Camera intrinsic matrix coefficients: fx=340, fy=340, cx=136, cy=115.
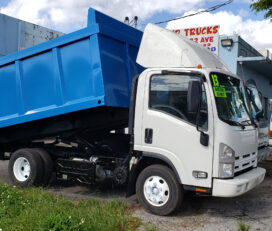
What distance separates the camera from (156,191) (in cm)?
502

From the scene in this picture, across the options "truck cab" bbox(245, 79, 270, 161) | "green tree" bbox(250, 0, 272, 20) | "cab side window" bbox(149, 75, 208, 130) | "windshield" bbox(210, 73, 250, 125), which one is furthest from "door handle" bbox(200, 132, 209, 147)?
"green tree" bbox(250, 0, 272, 20)

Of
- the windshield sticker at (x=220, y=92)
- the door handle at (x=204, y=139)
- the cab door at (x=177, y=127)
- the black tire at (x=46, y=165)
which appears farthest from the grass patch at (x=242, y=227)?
the black tire at (x=46, y=165)

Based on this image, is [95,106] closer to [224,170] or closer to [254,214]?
[224,170]

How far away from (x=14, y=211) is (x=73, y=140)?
2109 millimetres

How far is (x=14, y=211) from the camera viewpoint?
4719 millimetres

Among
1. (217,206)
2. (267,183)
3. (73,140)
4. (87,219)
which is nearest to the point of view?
(87,219)

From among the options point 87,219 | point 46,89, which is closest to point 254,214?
point 87,219

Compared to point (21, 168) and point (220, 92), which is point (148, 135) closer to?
point (220, 92)

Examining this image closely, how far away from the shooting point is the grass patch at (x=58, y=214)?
4.03 meters

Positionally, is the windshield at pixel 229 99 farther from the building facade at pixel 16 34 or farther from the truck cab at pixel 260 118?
the building facade at pixel 16 34

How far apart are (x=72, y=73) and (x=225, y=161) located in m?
2.93

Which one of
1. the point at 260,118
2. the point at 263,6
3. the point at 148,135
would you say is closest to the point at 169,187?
the point at 148,135

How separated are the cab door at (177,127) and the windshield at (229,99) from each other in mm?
189

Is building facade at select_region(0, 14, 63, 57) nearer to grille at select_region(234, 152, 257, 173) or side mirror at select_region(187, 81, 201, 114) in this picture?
side mirror at select_region(187, 81, 201, 114)
